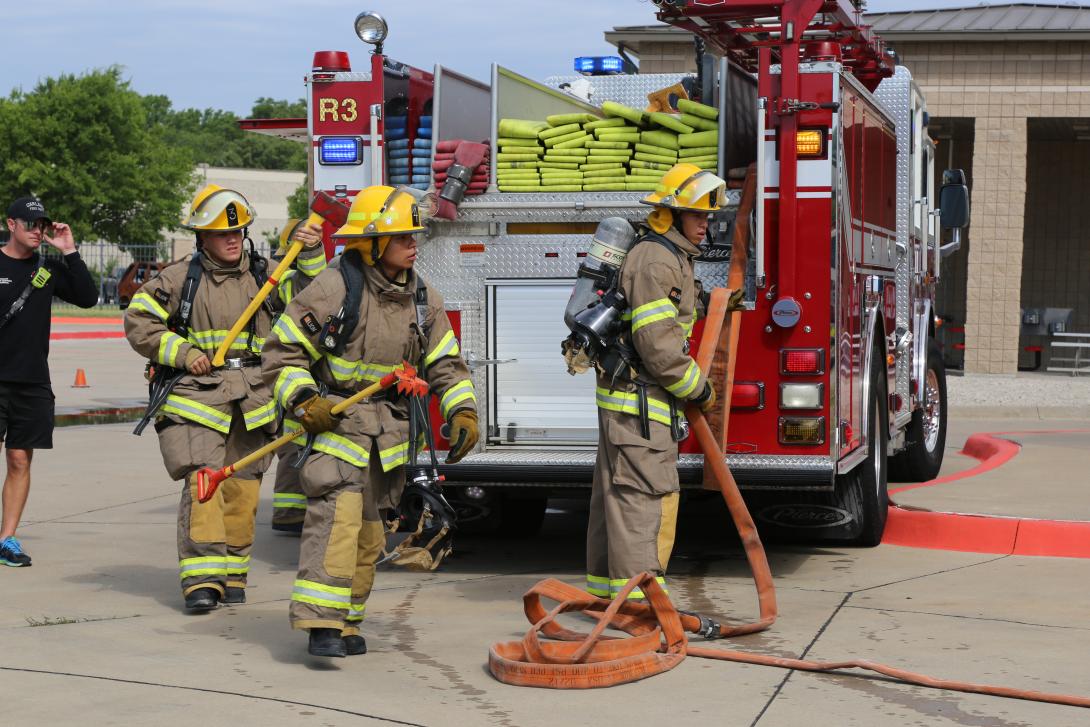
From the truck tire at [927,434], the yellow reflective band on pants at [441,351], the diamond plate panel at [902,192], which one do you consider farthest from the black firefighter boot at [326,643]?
the truck tire at [927,434]

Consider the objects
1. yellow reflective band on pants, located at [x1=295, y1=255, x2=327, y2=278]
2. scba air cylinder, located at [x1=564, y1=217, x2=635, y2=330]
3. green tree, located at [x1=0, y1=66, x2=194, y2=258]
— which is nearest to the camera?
scba air cylinder, located at [x1=564, y1=217, x2=635, y2=330]

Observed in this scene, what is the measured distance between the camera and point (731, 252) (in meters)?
7.36

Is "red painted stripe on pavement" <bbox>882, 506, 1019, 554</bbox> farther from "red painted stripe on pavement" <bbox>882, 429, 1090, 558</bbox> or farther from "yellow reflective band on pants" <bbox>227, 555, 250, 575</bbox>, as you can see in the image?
"yellow reflective band on pants" <bbox>227, 555, 250, 575</bbox>

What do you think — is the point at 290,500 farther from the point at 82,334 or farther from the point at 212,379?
the point at 82,334

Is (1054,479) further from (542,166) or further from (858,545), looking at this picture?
(542,166)

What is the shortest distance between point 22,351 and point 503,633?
3.15m

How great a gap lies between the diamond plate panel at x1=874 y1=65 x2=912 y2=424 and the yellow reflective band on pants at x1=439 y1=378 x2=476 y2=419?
14.0 feet

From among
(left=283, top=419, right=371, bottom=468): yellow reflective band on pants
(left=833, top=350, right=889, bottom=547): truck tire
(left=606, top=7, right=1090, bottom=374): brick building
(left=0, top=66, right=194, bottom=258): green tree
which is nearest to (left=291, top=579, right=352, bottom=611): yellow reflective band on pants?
(left=283, top=419, right=371, bottom=468): yellow reflective band on pants

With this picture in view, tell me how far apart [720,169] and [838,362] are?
1109mm

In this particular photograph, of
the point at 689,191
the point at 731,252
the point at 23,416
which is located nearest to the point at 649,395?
the point at 689,191

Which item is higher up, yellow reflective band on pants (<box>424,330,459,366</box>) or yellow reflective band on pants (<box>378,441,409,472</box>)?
yellow reflective band on pants (<box>424,330,459,366</box>)

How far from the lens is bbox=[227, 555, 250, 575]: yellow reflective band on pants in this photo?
7.08 meters

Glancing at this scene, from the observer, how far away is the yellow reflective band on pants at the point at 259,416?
7.10 metres

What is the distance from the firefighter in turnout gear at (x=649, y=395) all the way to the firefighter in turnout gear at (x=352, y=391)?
0.68m
